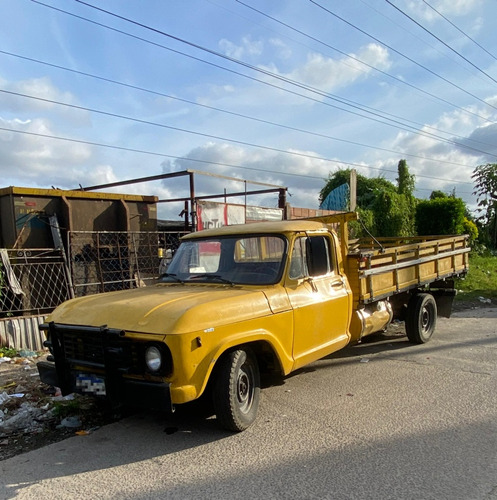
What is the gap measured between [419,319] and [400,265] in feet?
3.64

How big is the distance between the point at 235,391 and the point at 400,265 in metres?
3.96

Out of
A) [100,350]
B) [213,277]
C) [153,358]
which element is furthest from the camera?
[213,277]

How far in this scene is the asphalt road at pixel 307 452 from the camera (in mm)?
3090

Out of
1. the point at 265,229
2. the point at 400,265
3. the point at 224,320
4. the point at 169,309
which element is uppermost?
the point at 265,229

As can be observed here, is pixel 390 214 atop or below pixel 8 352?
atop

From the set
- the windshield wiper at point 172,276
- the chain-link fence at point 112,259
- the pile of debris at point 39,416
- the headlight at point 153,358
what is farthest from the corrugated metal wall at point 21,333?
the headlight at point 153,358

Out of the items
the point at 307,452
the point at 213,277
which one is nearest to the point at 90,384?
the point at 213,277

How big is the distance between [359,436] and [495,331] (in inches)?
218

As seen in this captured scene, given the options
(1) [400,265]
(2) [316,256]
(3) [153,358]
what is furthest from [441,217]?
(3) [153,358]

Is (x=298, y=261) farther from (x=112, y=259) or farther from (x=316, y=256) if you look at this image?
(x=112, y=259)

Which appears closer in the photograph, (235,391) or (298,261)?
(235,391)

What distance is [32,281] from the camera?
27.0 feet

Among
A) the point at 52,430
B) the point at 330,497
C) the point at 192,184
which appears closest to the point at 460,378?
the point at 330,497

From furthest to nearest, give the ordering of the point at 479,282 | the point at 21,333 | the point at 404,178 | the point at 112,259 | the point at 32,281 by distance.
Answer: the point at 404,178 → the point at 479,282 → the point at 112,259 → the point at 32,281 → the point at 21,333
